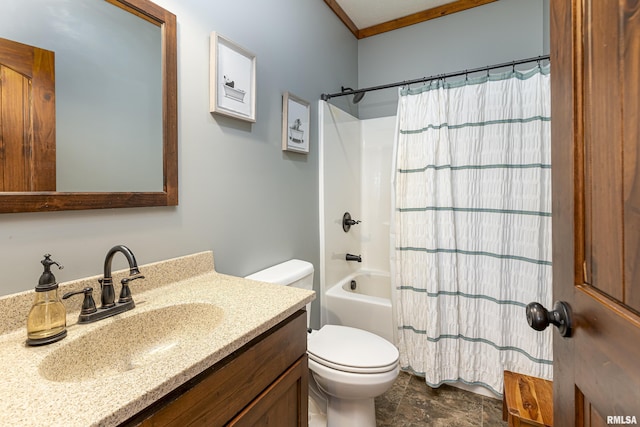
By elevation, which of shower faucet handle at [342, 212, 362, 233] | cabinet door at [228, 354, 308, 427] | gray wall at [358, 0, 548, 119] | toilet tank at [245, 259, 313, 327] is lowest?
cabinet door at [228, 354, 308, 427]

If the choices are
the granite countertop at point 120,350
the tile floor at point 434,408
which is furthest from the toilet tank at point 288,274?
the tile floor at point 434,408

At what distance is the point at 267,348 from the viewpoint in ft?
2.64

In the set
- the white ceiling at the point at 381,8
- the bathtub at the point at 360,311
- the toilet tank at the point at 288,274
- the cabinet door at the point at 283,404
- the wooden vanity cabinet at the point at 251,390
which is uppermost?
A: the white ceiling at the point at 381,8

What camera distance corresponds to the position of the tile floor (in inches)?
61.3

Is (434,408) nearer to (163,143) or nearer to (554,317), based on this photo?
(554,317)

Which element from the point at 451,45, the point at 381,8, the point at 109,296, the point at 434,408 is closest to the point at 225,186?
the point at 109,296

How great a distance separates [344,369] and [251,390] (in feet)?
1.99

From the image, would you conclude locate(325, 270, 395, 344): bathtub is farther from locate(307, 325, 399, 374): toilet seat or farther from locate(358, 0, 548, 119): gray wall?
locate(358, 0, 548, 119): gray wall

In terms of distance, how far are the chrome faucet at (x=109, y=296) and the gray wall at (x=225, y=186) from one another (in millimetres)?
102

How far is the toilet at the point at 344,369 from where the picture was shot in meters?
1.25

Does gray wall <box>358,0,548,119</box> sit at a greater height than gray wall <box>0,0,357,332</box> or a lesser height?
greater

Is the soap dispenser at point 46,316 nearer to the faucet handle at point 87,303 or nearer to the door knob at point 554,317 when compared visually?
the faucet handle at point 87,303

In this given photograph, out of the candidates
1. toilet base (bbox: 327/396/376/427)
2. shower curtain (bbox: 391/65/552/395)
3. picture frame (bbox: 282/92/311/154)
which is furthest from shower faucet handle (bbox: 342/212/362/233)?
toilet base (bbox: 327/396/376/427)

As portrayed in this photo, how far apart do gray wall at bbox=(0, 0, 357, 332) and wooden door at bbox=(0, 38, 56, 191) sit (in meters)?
0.10
